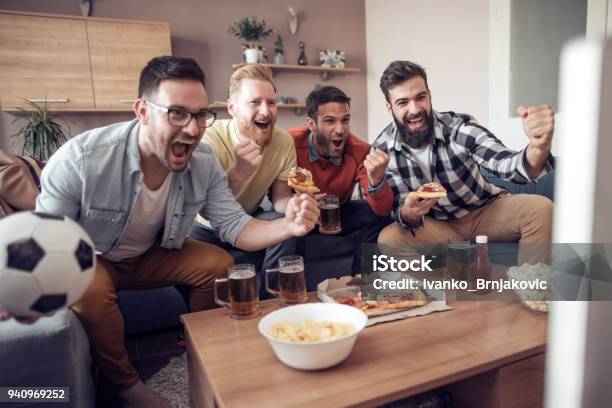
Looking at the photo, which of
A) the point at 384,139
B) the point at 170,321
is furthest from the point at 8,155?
the point at 384,139

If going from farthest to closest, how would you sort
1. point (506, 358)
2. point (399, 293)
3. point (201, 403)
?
point (399, 293) < point (201, 403) < point (506, 358)

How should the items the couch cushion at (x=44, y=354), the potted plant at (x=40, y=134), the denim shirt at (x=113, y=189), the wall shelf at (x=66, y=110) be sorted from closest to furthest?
1. the couch cushion at (x=44, y=354)
2. the denim shirt at (x=113, y=189)
3. the potted plant at (x=40, y=134)
4. the wall shelf at (x=66, y=110)

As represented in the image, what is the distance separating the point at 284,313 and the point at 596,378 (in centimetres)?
76

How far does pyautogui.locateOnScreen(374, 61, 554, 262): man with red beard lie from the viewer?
192cm

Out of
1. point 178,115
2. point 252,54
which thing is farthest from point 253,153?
point 252,54

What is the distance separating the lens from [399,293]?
1.22 m

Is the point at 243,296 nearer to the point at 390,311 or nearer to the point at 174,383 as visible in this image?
the point at 390,311

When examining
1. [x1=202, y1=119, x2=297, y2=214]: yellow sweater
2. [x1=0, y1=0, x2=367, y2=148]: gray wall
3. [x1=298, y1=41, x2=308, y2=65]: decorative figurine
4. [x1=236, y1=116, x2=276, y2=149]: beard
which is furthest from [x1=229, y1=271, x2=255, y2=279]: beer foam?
[x1=298, y1=41, x2=308, y2=65]: decorative figurine

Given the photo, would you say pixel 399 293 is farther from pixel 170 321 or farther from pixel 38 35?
pixel 38 35

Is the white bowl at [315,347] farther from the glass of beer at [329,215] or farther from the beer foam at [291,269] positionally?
the glass of beer at [329,215]

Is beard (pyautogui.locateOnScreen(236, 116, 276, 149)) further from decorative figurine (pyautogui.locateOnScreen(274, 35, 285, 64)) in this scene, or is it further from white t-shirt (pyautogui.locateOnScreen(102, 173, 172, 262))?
decorative figurine (pyautogui.locateOnScreen(274, 35, 285, 64))

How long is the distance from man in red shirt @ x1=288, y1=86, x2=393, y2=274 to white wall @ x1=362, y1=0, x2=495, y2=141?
57.3 inches

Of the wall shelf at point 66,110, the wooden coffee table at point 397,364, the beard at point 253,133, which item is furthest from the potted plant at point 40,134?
the wooden coffee table at point 397,364

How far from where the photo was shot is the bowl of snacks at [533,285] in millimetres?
1080
